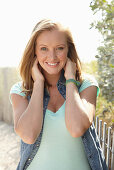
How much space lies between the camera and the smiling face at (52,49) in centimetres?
180

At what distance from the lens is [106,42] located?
11.8 ft

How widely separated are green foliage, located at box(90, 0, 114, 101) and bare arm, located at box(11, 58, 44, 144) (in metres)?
1.84

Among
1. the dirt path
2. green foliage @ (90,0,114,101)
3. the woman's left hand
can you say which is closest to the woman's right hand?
the woman's left hand

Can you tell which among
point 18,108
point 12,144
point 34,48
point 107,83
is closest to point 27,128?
point 18,108

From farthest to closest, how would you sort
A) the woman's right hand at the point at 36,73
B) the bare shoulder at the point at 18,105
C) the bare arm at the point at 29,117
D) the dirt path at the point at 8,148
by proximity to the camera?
the dirt path at the point at 8,148
the woman's right hand at the point at 36,73
the bare shoulder at the point at 18,105
the bare arm at the point at 29,117

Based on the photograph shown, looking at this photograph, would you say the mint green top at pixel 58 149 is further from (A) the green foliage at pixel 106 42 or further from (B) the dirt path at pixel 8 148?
(B) the dirt path at pixel 8 148

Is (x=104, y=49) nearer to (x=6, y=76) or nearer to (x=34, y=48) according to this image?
(x=34, y=48)

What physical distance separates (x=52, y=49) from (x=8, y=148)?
4.11 meters

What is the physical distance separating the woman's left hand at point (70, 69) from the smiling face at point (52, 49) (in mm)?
69

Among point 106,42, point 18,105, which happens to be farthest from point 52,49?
point 106,42

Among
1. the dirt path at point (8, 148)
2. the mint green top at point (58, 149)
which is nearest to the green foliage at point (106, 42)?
the mint green top at point (58, 149)

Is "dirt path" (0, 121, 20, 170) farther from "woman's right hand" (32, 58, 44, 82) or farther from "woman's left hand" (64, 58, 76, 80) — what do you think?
"woman's left hand" (64, 58, 76, 80)

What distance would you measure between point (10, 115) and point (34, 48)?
5553 mm

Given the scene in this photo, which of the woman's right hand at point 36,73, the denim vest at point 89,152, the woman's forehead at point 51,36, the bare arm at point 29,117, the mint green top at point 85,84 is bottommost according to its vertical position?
the denim vest at point 89,152
